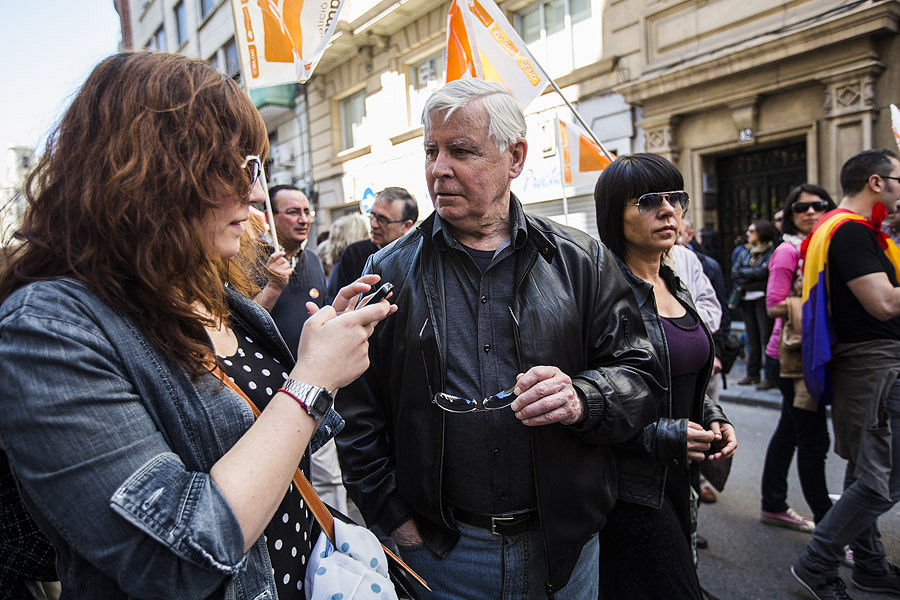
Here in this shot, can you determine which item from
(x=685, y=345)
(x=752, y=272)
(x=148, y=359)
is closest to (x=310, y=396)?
(x=148, y=359)

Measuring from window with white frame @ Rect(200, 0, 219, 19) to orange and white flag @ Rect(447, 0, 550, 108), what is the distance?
1844cm

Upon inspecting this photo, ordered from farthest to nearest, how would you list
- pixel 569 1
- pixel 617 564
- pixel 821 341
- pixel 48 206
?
pixel 569 1 < pixel 821 341 < pixel 617 564 < pixel 48 206

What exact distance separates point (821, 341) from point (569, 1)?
9.15m

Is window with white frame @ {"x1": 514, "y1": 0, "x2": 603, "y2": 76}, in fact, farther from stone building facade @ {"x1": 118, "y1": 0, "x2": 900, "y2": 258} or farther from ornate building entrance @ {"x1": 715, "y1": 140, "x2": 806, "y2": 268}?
ornate building entrance @ {"x1": 715, "y1": 140, "x2": 806, "y2": 268}

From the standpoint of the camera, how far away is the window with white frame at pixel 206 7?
63.5 feet

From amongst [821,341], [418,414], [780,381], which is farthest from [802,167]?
[418,414]

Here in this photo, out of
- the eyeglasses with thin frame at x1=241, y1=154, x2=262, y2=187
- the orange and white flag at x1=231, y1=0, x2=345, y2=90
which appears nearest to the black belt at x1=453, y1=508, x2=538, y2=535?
the eyeglasses with thin frame at x1=241, y1=154, x2=262, y2=187

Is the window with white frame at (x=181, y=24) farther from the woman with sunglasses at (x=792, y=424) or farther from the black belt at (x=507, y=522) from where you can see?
the black belt at (x=507, y=522)

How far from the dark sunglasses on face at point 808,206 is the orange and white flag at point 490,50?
2105mm

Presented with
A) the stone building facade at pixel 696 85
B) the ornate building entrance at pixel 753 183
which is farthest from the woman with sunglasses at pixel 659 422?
the ornate building entrance at pixel 753 183

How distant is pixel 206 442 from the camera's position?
1.01m

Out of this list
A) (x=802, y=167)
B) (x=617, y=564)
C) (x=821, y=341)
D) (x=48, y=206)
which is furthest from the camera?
(x=802, y=167)

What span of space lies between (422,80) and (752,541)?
1240 centimetres

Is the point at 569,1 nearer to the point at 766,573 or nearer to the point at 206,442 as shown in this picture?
the point at 766,573
